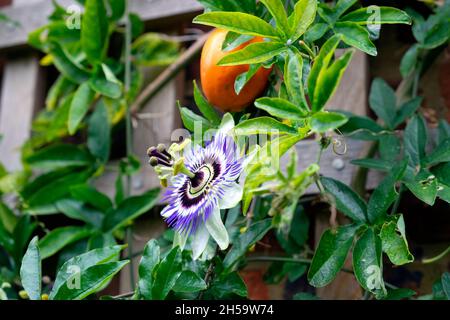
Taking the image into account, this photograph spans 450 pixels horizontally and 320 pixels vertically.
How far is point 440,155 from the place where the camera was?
1018 mm

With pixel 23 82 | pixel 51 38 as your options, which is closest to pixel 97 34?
pixel 51 38

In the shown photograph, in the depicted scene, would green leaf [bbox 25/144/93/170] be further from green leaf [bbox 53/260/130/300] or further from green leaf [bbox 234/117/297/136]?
green leaf [bbox 234/117/297/136]

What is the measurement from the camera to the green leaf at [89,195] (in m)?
1.30

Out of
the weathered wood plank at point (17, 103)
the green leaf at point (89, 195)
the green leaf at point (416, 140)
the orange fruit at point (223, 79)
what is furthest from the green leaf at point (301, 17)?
A: the weathered wood plank at point (17, 103)

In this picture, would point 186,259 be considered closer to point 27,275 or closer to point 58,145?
point 27,275

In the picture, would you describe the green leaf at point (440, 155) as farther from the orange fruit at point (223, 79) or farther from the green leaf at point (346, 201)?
the orange fruit at point (223, 79)

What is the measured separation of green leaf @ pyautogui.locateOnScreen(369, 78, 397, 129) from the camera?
1206 mm

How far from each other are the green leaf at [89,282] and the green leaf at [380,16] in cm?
Result: 43

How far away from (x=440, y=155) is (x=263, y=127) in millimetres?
353

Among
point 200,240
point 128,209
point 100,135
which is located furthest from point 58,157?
point 200,240

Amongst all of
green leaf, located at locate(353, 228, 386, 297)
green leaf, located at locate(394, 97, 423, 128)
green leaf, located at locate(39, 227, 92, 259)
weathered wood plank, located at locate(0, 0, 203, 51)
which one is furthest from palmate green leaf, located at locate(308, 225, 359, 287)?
weathered wood plank, located at locate(0, 0, 203, 51)

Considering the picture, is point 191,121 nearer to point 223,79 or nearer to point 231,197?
point 223,79

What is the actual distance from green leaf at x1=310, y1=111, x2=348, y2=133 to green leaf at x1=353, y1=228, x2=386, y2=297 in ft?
0.74
